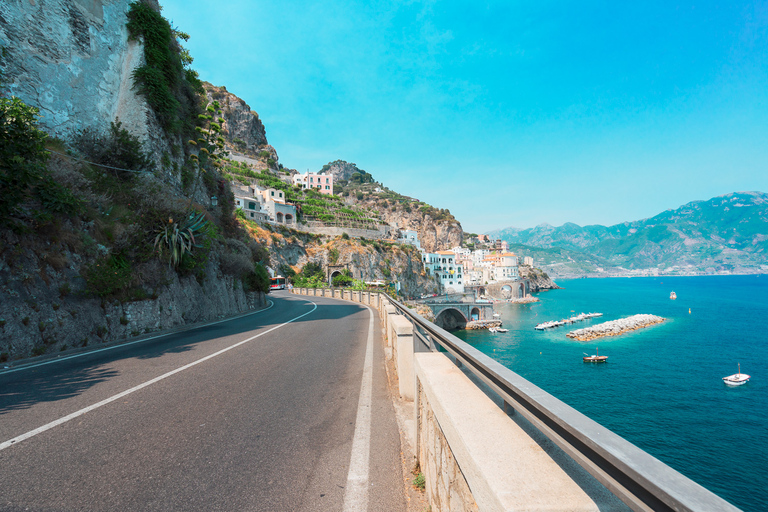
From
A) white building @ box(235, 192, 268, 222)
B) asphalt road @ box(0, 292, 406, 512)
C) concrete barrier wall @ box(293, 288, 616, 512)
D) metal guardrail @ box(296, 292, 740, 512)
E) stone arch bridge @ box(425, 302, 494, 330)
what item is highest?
white building @ box(235, 192, 268, 222)

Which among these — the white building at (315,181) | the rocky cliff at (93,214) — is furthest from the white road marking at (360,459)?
the white building at (315,181)

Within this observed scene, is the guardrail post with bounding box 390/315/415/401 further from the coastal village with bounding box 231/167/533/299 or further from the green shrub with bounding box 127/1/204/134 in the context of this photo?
the coastal village with bounding box 231/167/533/299

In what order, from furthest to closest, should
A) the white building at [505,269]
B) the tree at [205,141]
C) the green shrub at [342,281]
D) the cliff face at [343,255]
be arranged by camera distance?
1. the white building at [505,269]
2. the cliff face at [343,255]
3. the green shrub at [342,281]
4. the tree at [205,141]

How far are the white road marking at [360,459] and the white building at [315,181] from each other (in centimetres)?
10139

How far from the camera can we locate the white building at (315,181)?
10562cm

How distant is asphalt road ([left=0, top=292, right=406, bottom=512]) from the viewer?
3.10 m

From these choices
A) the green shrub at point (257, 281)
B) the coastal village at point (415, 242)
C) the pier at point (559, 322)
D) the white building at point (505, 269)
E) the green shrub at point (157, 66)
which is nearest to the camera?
the green shrub at point (157, 66)

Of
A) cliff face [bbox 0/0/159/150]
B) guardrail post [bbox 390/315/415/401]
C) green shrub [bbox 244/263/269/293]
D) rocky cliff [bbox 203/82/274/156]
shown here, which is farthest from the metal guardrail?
rocky cliff [bbox 203/82/274/156]

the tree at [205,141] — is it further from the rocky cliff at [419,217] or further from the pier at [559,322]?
the rocky cliff at [419,217]

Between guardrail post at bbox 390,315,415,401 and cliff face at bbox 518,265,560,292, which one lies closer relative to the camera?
guardrail post at bbox 390,315,415,401

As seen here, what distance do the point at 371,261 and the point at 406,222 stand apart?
65.9 metres

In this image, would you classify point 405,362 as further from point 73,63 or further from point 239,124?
point 239,124

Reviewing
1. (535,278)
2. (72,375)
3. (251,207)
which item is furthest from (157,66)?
(535,278)

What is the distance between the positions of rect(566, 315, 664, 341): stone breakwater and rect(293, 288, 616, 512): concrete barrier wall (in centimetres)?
5476
